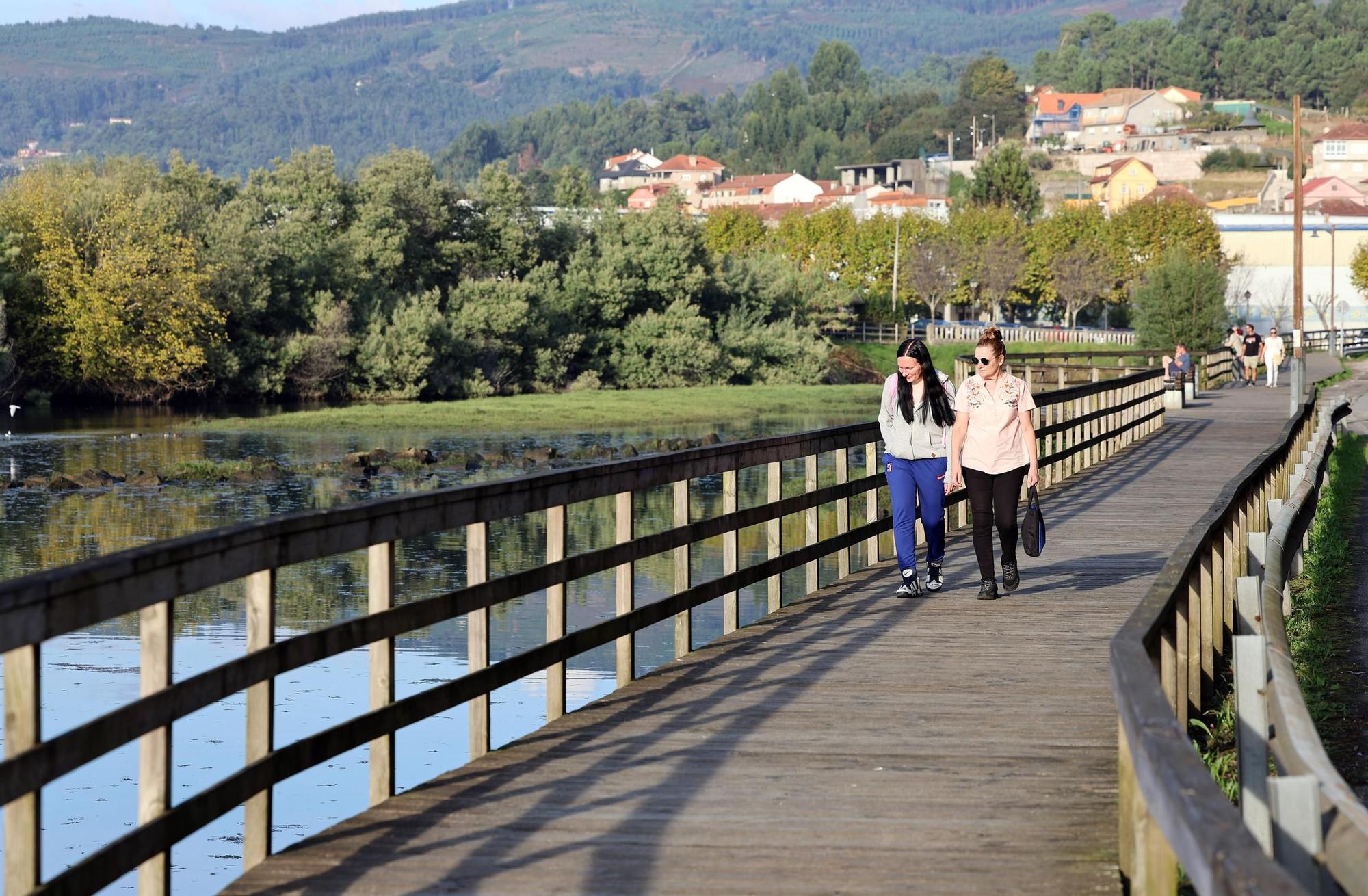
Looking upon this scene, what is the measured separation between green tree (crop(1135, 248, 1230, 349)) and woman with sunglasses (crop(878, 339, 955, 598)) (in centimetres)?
5874

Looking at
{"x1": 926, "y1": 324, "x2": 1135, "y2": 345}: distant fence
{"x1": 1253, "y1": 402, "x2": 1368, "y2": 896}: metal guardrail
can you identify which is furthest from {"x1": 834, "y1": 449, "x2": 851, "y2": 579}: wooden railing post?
{"x1": 926, "y1": 324, "x2": 1135, "y2": 345}: distant fence

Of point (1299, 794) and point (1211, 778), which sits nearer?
A: point (1211, 778)

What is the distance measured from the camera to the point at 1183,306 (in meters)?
Result: 69.2

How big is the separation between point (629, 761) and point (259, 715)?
187 centimetres

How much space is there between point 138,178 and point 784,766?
6851 cm

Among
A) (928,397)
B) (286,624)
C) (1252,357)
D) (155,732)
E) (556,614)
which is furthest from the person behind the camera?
(1252,357)

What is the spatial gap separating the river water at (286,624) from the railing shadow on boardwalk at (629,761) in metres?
2.04

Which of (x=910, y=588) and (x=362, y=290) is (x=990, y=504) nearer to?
(x=910, y=588)

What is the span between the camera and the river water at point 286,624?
12.4 meters

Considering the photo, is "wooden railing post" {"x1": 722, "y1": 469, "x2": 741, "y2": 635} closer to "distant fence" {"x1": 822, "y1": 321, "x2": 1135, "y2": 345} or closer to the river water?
the river water

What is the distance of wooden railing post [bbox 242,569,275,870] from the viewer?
6.16 m

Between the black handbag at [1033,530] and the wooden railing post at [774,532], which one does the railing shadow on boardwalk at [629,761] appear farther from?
the black handbag at [1033,530]

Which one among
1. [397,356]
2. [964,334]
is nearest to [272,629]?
[397,356]

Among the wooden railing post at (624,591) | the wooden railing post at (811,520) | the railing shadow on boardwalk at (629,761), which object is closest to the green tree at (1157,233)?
the wooden railing post at (811,520)
